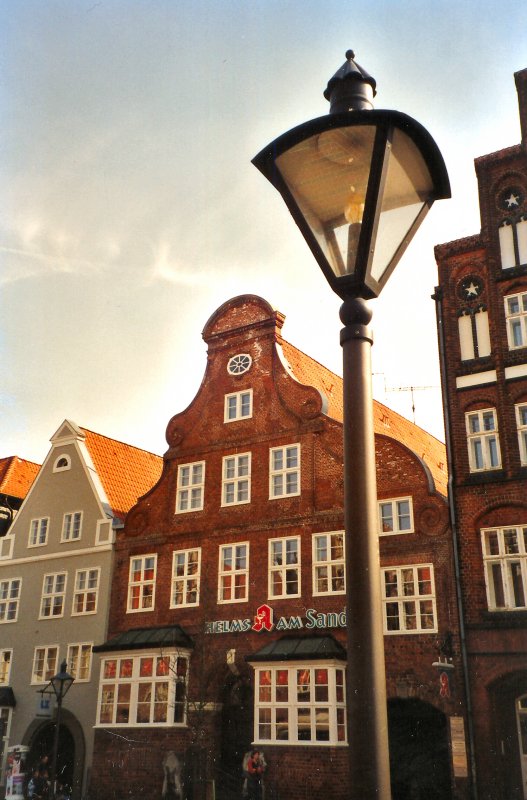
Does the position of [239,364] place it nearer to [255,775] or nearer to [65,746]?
[255,775]

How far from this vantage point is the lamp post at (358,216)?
375 centimetres

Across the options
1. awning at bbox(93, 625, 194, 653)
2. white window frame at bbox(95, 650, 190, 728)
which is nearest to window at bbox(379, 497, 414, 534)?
awning at bbox(93, 625, 194, 653)

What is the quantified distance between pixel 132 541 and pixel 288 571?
22.3 ft

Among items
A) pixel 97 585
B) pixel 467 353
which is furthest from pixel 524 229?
pixel 97 585

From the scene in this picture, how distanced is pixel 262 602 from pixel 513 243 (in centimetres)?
1296

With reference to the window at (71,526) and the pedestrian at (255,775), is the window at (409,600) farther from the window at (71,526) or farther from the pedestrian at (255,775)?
the window at (71,526)

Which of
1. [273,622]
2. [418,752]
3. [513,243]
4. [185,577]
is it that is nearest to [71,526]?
[185,577]

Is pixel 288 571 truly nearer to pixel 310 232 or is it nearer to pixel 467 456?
pixel 467 456

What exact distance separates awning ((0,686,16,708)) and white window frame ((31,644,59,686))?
983 millimetres

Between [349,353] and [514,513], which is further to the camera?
[514,513]

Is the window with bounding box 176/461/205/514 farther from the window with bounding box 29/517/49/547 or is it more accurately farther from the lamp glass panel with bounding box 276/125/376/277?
the lamp glass panel with bounding box 276/125/376/277

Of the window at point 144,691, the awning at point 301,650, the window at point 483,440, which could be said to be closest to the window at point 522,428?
the window at point 483,440

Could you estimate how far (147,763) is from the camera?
25.3 m

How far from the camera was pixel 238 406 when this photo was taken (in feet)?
93.9
